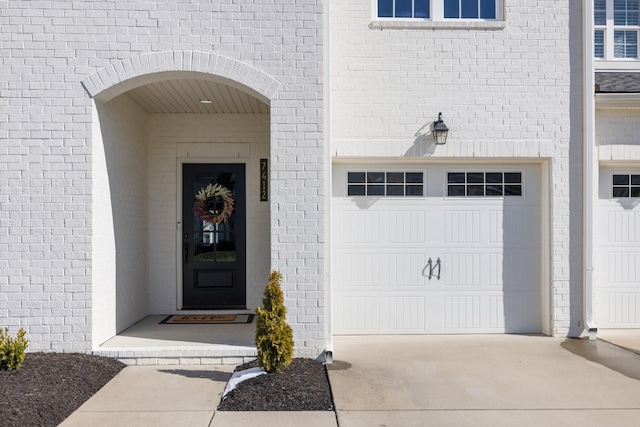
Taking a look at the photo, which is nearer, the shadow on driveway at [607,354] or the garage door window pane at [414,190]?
the shadow on driveway at [607,354]

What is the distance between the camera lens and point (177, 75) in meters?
6.21

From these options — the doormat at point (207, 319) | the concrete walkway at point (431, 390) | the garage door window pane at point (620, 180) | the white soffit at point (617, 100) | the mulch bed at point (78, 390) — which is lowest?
the concrete walkway at point (431, 390)

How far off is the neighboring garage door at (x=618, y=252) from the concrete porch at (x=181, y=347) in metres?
5.20

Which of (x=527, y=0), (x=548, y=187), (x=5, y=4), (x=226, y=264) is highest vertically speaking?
(x=527, y=0)

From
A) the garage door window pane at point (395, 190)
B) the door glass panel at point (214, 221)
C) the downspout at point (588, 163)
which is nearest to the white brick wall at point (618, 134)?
the downspout at point (588, 163)

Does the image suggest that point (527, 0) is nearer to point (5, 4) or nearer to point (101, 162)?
point (101, 162)

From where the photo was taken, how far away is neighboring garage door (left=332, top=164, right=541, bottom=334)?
737 cm

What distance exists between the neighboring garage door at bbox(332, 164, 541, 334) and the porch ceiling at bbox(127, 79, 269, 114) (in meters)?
1.79

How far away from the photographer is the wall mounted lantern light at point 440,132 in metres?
7.03

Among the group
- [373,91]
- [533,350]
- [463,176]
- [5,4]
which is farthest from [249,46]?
[533,350]

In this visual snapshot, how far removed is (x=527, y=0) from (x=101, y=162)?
614 centimetres

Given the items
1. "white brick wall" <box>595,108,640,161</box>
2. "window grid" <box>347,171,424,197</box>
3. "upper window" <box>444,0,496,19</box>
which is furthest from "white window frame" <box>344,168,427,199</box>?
"white brick wall" <box>595,108,640,161</box>

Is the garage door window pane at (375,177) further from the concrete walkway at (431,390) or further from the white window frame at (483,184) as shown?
the concrete walkway at (431,390)

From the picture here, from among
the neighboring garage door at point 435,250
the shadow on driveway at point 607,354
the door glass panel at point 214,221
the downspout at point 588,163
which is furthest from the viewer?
the door glass panel at point 214,221
